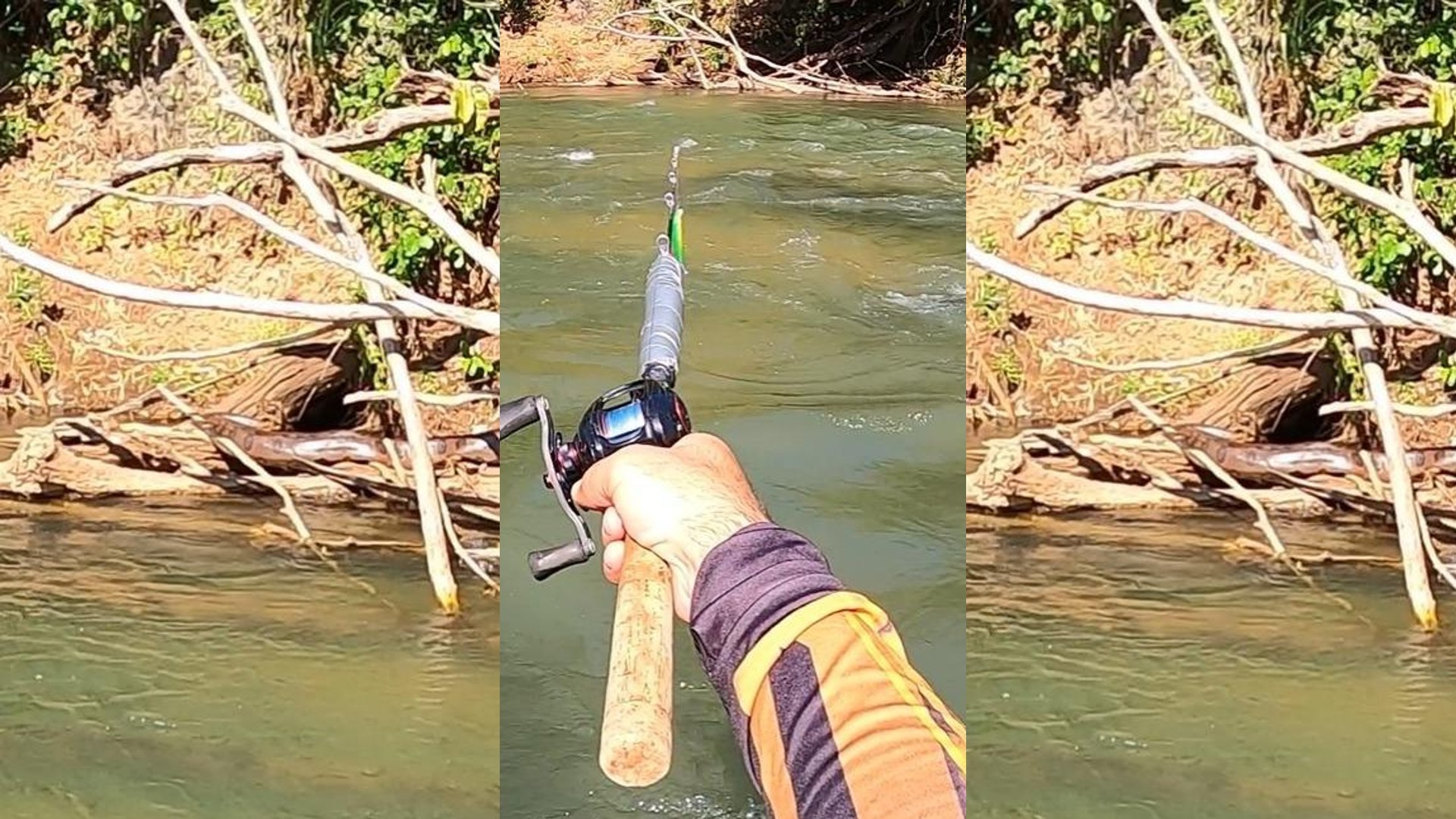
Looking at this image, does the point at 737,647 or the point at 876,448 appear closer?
the point at 737,647

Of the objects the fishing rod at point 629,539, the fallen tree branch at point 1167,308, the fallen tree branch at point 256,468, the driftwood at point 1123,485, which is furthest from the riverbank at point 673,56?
the fallen tree branch at point 256,468

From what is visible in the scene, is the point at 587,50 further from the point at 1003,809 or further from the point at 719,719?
the point at 1003,809

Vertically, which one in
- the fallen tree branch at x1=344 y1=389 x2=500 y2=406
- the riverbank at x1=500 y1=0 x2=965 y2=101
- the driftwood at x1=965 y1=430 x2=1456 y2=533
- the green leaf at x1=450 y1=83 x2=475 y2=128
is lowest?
the driftwood at x1=965 y1=430 x2=1456 y2=533

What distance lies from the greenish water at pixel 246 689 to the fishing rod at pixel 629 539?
0.21m

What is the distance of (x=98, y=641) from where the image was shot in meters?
2.26

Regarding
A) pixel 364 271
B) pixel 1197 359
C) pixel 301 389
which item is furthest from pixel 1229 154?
pixel 301 389

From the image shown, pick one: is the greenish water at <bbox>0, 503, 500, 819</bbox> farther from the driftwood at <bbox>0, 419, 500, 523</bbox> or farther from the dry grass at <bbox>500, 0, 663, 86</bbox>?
the dry grass at <bbox>500, 0, 663, 86</bbox>

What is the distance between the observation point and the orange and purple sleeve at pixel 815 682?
1540 millimetres

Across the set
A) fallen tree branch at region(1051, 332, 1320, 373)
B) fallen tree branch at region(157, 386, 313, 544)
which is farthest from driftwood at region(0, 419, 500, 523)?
fallen tree branch at region(1051, 332, 1320, 373)

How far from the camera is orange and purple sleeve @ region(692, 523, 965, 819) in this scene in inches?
60.6

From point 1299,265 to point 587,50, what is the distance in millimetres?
1050

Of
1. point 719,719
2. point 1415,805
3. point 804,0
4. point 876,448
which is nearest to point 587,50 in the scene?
point 804,0

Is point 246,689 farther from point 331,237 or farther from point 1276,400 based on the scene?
point 1276,400

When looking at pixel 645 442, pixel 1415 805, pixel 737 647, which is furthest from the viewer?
pixel 1415 805
